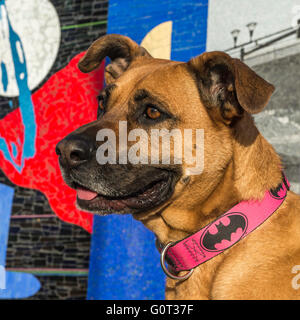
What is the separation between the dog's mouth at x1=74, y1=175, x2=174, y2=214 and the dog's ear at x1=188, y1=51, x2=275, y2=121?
533 mm

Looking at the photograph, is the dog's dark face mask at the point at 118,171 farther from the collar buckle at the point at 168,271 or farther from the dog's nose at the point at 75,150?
the collar buckle at the point at 168,271

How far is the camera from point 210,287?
215cm

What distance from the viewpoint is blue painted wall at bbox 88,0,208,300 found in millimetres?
4781

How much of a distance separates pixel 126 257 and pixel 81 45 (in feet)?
11.1

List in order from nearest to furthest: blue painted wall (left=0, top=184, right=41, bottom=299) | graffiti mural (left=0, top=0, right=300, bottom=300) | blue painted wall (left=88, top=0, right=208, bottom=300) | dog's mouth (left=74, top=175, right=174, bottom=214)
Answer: dog's mouth (left=74, top=175, right=174, bottom=214)
graffiti mural (left=0, top=0, right=300, bottom=300)
blue painted wall (left=88, top=0, right=208, bottom=300)
blue painted wall (left=0, top=184, right=41, bottom=299)

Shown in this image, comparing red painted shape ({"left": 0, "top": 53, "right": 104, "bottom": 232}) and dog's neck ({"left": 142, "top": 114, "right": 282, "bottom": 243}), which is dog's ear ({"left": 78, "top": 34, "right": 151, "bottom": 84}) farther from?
red painted shape ({"left": 0, "top": 53, "right": 104, "bottom": 232})

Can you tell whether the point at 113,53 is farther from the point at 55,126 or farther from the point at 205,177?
the point at 55,126

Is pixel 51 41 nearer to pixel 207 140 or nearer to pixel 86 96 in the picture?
pixel 86 96

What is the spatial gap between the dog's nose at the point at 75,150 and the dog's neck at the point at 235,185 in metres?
0.62

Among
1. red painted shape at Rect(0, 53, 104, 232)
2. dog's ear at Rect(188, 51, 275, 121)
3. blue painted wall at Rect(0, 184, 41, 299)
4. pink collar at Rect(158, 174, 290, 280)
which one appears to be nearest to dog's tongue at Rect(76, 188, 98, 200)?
pink collar at Rect(158, 174, 290, 280)

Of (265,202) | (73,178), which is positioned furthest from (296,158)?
(73,178)

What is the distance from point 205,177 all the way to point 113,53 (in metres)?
1.48

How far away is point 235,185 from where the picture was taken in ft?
7.19

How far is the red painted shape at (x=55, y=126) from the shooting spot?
5.77 m
